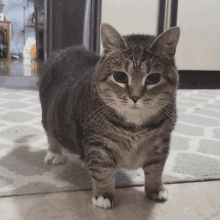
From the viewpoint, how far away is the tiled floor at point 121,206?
0.86 metres

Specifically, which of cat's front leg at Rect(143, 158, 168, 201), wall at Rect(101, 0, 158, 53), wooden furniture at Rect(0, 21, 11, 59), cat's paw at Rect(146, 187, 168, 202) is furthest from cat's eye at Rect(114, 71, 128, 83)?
wooden furniture at Rect(0, 21, 11, 59)

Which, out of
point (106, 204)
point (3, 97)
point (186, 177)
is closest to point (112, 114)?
point (106, 204)

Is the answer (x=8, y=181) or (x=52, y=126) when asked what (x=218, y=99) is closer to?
(x=52, y=126)

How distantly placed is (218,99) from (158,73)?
229 centimetres

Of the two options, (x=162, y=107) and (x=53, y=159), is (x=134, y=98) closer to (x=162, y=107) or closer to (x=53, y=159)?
(x=162, y=107)

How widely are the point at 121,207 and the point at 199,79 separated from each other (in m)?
3.03

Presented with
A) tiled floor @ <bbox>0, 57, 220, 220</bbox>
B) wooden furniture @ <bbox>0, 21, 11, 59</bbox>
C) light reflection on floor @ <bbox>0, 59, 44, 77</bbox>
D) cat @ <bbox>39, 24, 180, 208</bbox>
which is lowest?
tiled floor @ <bbox>0, 57, 220, 220</bbox>

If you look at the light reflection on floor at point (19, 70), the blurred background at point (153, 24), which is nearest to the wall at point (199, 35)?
the blurred background at point (153, 24)

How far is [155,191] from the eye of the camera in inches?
38.6

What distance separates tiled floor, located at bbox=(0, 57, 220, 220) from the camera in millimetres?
865

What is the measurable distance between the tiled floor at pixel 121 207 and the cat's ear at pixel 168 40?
586mm

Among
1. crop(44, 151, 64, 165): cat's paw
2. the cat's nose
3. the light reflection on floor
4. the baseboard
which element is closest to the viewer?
the cat's nose

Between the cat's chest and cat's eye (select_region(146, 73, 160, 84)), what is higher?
cat's eye (select_region(146, 73, 160, 84))

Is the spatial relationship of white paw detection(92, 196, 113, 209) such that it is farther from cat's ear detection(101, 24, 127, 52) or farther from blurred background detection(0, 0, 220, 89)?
blurred background detection(0, 0, 220, 89)
